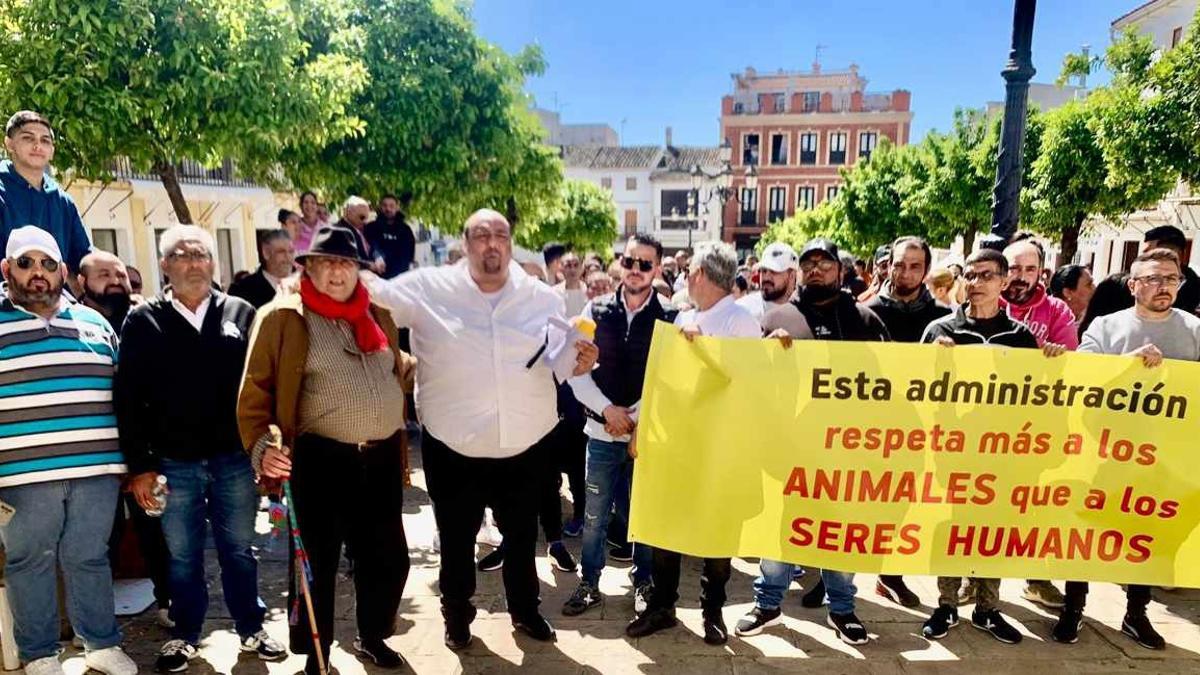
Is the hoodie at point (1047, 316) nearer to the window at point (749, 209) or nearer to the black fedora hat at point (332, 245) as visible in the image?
the black fedora hat at point (332, 245)

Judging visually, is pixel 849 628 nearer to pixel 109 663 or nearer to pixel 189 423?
pixel 189 423

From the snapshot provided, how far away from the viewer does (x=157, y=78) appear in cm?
593

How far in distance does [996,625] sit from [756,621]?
125 cm

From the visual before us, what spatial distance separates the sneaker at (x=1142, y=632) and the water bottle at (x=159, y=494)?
4.84 m

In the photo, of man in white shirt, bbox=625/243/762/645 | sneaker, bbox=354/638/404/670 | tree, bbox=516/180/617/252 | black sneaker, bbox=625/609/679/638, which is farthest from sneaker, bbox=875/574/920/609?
tree, bbox=516/180/617/252

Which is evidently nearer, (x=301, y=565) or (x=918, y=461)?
(x=301, y=565)

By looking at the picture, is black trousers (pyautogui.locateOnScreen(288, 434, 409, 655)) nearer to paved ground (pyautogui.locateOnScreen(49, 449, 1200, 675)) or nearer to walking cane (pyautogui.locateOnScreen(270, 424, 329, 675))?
walking cane (pyautogui.locateOnScreen(270, 424, 329, 675))

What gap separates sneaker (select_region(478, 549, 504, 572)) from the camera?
469 centimetres

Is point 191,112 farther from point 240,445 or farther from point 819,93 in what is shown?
point 819,93

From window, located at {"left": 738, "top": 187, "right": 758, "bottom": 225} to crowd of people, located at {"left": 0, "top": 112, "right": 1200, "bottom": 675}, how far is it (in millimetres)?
47206

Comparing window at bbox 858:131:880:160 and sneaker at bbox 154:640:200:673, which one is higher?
window at bbox 858:131:880:160

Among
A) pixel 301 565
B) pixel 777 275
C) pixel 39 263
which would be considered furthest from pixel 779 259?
pixel 39 263

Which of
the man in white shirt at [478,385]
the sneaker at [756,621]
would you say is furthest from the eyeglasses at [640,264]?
the sneaker at [756,621]

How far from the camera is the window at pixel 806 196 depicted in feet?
161
